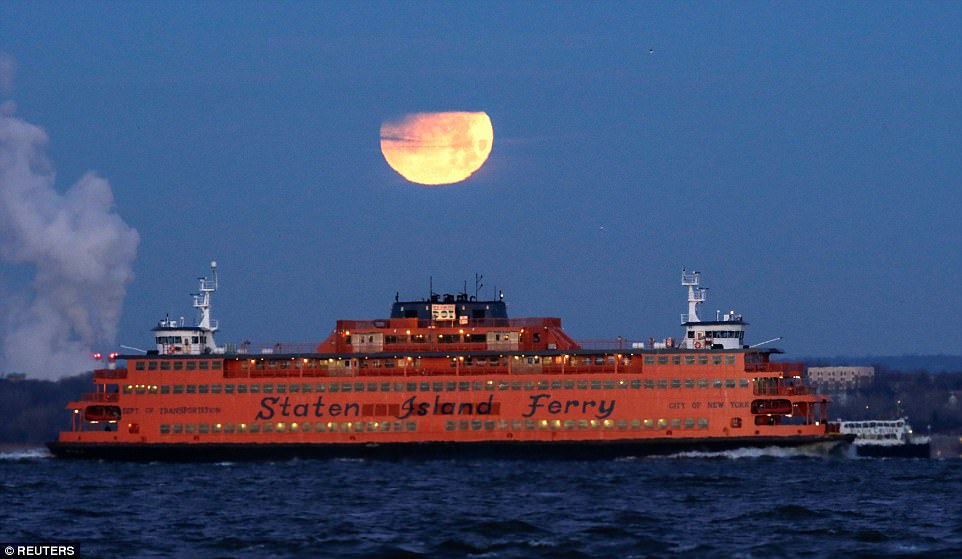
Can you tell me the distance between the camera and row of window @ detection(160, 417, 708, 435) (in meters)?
77.7

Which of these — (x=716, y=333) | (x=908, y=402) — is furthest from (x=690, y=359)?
(x=908, y=402)

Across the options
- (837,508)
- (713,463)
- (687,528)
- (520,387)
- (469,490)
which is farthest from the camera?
(520,387)

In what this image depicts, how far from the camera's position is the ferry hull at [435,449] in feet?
249

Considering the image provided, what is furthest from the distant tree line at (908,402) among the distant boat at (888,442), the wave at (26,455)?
the wave at (26,455)

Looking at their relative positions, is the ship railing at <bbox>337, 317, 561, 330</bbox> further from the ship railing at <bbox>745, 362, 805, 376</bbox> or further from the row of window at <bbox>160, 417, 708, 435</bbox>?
the ship railing at <bbox>745, 362, 805, 376</bbox>

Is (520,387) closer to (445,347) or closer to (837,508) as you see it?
(445,347)

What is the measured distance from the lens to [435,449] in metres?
77.4

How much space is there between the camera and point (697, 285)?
3231 inches

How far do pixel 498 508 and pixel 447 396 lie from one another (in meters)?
24.6

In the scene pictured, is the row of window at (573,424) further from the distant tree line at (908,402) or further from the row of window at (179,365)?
the distant tree line at (908,402)

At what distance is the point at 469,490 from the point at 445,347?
1959 centimetres

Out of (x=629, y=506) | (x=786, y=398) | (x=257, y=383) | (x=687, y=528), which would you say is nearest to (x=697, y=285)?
(x=786, y=398)

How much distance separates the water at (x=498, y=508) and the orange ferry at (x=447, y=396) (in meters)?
2.20

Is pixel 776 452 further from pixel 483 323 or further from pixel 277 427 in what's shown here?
pixel 277 427
